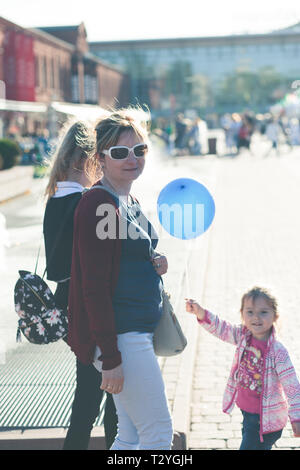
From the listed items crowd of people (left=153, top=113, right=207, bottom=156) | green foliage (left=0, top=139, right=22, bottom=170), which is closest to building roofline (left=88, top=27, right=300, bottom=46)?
crowd of people (left=153, top=113, right=207, bottom=156)

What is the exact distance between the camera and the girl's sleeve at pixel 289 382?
315 cm

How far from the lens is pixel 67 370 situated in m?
5.39

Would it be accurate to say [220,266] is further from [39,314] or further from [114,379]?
[114,379]

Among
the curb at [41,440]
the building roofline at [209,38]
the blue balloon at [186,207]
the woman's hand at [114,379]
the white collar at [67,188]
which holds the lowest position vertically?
the curb at [41,440]

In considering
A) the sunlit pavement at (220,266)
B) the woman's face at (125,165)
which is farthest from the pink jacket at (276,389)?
the woman's face at (125,165)

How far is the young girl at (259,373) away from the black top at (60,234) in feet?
2.17

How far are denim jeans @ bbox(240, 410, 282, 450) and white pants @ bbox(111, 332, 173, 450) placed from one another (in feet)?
1.85

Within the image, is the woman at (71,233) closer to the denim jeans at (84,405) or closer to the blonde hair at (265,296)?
the denim jeans at (84,405)

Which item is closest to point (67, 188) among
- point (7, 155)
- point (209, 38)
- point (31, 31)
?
point (7, 155)

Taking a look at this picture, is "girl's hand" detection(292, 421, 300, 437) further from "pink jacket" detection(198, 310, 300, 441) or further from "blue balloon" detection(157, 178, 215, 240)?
"blue balloon" detection(157, 178, 215, 240)

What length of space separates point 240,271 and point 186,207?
5603 millimetres

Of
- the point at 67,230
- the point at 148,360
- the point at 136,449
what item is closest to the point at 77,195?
the point at 67,230

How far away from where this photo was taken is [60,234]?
11.1ft

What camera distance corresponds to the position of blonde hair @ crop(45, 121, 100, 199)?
3410 millimetres
